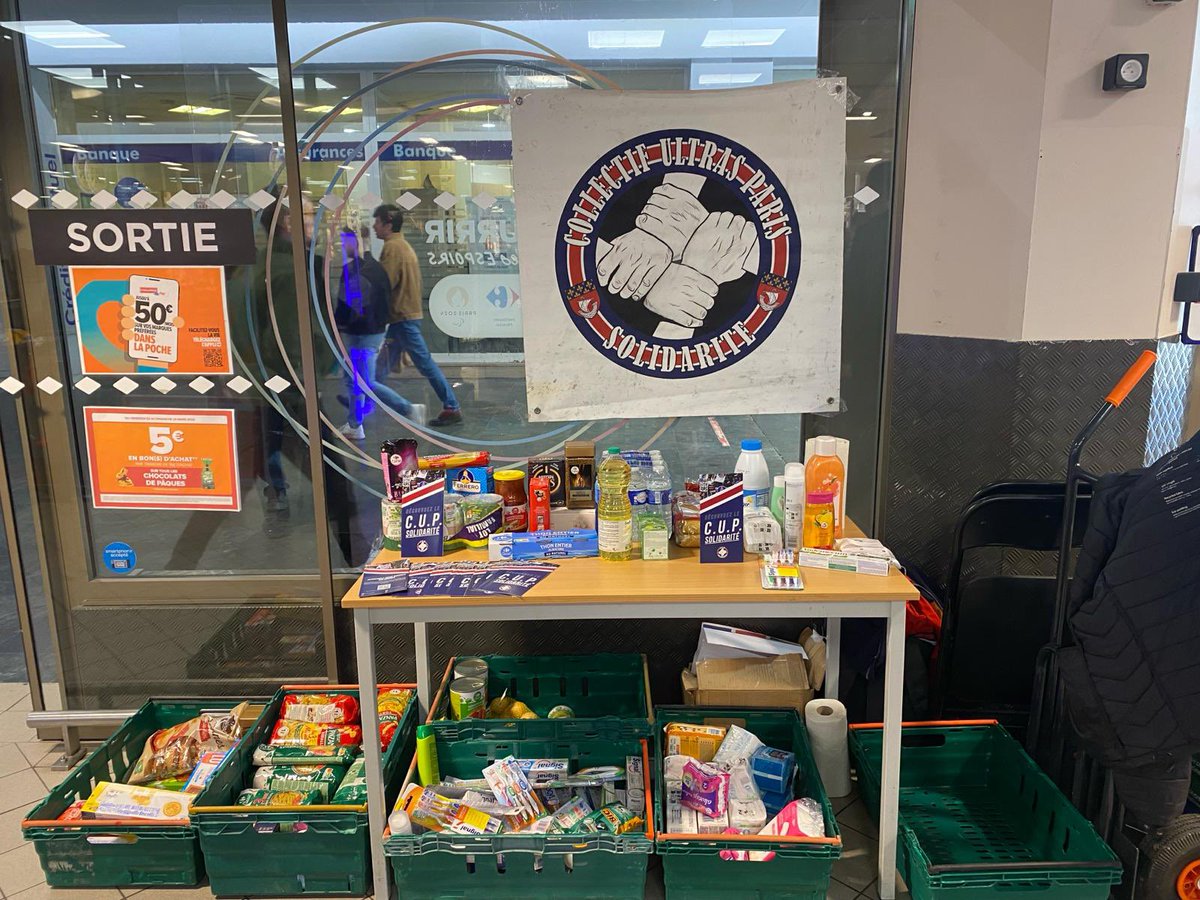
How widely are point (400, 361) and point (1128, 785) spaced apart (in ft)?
7.80

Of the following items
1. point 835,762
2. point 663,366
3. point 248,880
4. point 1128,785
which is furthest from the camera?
point 663,366

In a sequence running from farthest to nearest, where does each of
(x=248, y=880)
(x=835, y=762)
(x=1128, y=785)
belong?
(x=835, y=762) → (x=248, y=880) → (x=1128, y=785)

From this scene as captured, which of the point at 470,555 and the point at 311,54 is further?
the point at 311,54

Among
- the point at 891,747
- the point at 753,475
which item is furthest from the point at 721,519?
the point at 891,747

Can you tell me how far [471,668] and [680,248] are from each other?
4.99 ft

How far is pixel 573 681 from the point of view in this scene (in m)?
2.87

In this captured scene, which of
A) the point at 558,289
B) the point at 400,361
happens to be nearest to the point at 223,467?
the point at 400,361

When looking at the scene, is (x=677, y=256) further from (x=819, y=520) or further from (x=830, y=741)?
(x=830, y=741)

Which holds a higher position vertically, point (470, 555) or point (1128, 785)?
point (470, 555)

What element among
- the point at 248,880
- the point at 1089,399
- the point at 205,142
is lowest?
the point at 248,880

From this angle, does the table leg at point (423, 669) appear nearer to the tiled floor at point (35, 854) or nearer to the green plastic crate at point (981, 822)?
the tiled floor at point (35, 854)

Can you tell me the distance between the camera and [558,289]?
2723 mm

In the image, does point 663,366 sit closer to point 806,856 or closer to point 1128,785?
point 806,856

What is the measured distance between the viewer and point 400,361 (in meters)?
2.85
